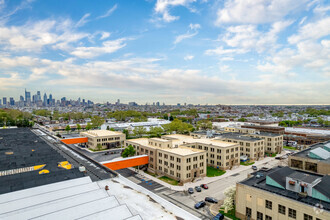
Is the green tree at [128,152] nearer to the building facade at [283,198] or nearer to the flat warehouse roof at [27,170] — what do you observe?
the flat warehouse roof at [27,170]

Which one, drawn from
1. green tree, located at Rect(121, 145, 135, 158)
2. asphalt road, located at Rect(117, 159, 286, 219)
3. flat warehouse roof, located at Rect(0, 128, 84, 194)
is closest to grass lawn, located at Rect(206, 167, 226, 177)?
asphalt road, located at Rect(117, 159, 286, 219)

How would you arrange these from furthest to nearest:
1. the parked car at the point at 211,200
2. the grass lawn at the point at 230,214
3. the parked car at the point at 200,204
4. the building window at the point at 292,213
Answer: the parked car at the point at 211,200, the parked car at the point at 200,204, the grass lawn at the point at 230,214, the building window at the point at 292,213

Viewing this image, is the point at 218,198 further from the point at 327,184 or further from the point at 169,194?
the point at 327,184

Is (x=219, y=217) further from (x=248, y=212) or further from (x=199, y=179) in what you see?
(x=199, y=179)

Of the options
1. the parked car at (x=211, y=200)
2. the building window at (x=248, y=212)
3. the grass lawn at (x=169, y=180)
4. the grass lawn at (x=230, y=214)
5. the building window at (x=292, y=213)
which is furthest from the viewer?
the grass lawn at (x=169, y=180)

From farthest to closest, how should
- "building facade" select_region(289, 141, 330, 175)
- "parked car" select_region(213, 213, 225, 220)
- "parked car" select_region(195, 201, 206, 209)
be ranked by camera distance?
"building facade" select_region(289, 141, 330, 175)
"parked car" select_region(195, 201, 206, 209)
"parked car" select_region(213, 213, 225, 220)

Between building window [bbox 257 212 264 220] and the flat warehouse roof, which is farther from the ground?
the flat warehouse roof

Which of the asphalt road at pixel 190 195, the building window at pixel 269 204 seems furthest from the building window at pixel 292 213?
the asphalt road at pixel 190 195

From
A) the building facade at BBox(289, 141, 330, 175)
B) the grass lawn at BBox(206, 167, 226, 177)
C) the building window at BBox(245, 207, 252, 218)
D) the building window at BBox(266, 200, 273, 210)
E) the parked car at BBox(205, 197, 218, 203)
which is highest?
the building facade at BBox(289, 141, 330, 175)

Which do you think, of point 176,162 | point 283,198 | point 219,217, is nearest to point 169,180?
point 176,162

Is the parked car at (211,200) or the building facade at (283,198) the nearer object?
the building facade at (283,198)

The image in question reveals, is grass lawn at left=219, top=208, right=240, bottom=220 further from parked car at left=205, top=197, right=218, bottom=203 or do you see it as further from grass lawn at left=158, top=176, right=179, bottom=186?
grass lawn at left=158, top=176, right=179, bottom=186
